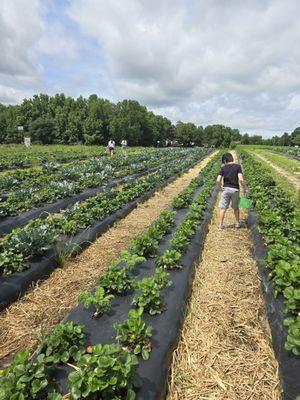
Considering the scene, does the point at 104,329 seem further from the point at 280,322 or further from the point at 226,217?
the point at 226,217

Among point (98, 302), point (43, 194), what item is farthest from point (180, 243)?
point (43, 194)

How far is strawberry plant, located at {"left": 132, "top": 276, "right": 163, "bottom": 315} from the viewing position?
3510 mm

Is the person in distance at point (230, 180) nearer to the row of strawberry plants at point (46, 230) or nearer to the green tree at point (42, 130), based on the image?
the row of strawberry plants at point (46, 230)

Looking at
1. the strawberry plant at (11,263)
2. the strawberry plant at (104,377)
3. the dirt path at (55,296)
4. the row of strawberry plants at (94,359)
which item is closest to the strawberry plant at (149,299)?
the row of strawberry plants at (94,359)

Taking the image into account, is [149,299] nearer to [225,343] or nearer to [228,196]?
[225,343]

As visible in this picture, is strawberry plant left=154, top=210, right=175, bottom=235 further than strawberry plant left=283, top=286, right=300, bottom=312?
Yes

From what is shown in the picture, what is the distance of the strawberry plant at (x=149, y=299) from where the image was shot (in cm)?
Answer: 351

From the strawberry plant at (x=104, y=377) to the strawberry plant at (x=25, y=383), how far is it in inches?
7.3

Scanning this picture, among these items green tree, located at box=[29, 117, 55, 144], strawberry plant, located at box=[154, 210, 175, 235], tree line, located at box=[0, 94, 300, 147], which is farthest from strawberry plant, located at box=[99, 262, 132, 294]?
green tree, located at box=[29, 117, 55, 144]

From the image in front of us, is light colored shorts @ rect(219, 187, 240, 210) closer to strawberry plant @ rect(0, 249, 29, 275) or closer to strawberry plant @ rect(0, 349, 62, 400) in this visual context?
strawberry plant @ rect(0, 249, 29, 275)

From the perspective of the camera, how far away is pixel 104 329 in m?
3.23

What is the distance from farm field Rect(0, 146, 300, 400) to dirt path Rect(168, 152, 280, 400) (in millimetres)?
13

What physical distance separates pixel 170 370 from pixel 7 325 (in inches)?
86.4

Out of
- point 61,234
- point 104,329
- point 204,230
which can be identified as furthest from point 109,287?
point 204,230
